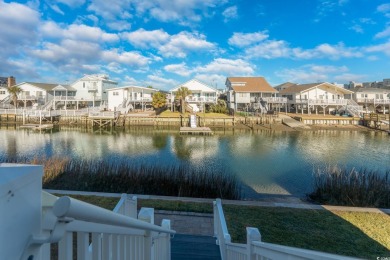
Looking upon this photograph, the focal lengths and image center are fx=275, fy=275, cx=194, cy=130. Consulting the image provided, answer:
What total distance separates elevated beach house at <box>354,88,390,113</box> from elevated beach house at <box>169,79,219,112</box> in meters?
31.2

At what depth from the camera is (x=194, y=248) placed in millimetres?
5977

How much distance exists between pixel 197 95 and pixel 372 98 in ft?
122

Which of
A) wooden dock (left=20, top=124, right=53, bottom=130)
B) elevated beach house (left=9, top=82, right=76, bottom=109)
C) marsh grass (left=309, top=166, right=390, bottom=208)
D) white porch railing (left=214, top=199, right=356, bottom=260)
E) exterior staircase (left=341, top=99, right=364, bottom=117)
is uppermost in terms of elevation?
elevated beach house (left=9, top=82, right=76, bottom=109)

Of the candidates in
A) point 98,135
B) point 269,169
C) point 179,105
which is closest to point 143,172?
point 269,169

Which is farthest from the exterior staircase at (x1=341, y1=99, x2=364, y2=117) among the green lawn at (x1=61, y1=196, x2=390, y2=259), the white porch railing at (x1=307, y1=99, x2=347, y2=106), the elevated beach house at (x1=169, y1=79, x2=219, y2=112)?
the green lawn at (x1=61, y1=196, x2=390, y2=259)

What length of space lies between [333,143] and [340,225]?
2913cm

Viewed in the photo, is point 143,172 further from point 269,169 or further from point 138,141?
point 138,141

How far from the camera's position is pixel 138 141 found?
34188mm

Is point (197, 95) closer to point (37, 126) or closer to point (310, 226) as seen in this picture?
point (37, 126)

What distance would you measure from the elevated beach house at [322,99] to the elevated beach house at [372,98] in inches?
89.3

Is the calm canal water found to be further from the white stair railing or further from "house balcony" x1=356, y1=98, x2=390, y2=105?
"house balcony" x1=356, y1=98, x2=390, y2=105

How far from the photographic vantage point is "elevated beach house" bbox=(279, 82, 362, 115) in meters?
53.5

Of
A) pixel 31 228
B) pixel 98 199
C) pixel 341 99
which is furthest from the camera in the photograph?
pixel 341 99

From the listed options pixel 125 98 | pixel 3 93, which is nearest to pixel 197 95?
pixel 125 98
